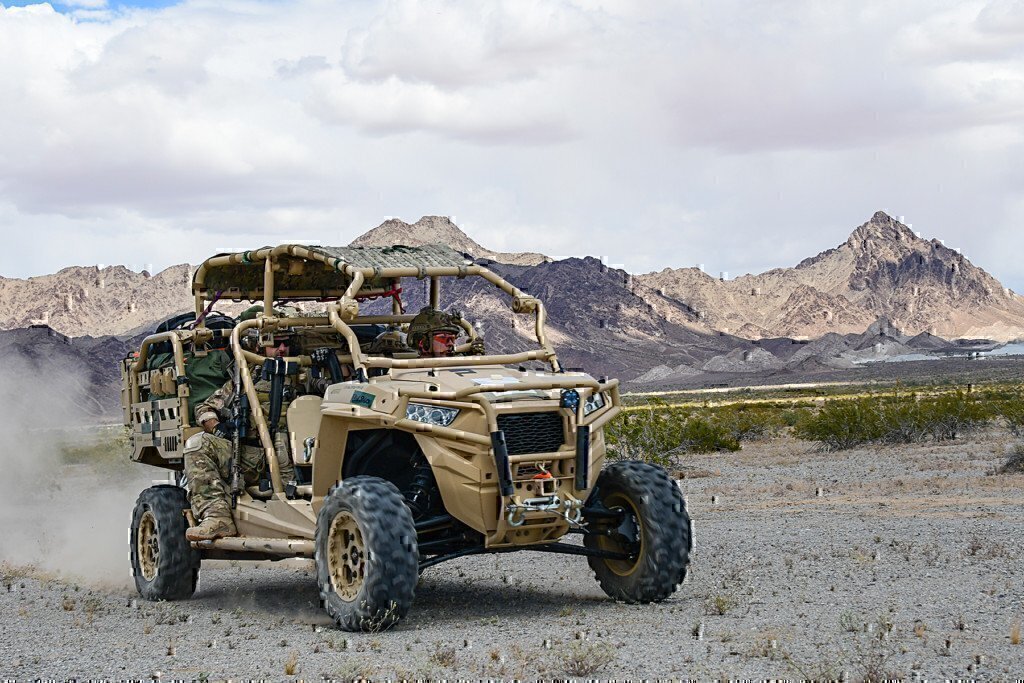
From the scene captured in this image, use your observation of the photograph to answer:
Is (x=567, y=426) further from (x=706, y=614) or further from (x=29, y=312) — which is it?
(x=29, y=312)

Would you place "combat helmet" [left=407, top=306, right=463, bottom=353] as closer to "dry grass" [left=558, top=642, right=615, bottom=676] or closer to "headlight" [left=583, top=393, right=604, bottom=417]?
"headlight" [left=583, top=393, right=604, bottom=417]

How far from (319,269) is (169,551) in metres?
3.11

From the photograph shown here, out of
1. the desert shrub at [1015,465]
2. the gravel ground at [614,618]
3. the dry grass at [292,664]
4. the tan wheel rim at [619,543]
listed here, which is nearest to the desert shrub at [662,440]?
the desert shrub at [1015,465]

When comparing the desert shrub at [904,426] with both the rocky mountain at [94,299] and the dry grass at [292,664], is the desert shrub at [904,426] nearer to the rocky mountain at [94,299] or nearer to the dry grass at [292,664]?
the dry grass at [292,664]

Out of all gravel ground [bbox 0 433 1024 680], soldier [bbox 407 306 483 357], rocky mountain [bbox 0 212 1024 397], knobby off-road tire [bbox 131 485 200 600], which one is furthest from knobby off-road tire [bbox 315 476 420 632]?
rocky mountain [bbox 0 212 1024 397]

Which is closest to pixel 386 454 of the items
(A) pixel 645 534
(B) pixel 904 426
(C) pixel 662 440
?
(A) pixel 645 534

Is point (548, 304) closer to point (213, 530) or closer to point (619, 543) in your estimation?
point (213, 530)

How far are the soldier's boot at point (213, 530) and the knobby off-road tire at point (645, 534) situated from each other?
3228 millimetres

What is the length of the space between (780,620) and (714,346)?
161208mm

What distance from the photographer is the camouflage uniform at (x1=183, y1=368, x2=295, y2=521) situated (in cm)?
1257

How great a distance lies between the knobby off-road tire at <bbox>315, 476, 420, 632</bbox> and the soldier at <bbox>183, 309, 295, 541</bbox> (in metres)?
1.79

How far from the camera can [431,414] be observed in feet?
34.8

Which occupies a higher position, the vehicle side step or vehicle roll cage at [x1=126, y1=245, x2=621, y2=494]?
vehicle roll cage at [x1=126, y1=245, x2=621, y2=494]

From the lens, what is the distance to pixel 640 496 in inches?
451
